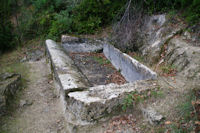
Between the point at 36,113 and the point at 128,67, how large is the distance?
3364mm

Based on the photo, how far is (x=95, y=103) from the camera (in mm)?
3236

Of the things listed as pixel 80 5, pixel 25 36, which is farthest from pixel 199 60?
pixel 25 36

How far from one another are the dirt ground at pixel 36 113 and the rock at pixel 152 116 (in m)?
1.90

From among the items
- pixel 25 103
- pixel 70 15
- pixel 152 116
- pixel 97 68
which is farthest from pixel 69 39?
pixel 152 116

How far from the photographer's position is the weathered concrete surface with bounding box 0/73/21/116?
4.49 m

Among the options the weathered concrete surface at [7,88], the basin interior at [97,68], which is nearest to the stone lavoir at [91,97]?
the basin interior at [97,68]

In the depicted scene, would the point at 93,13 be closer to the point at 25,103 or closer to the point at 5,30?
the point at 5,30

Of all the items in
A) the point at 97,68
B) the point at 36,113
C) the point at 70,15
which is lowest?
the point at 36,113

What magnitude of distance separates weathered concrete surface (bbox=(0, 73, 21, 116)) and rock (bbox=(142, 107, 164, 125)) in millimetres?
3703

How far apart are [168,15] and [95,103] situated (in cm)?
568

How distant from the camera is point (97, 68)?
7.33 m

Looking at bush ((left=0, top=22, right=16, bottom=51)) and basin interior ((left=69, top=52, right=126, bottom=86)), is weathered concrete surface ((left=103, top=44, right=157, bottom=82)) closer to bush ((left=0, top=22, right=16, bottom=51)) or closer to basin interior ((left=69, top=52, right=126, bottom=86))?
basin interior ((left=69, top=52, right=126, bottom=86))

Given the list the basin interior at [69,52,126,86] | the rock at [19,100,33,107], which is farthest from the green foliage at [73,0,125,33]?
the rock at [19,100,33,107]

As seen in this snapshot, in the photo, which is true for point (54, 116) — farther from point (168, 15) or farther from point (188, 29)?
point (168, 15)
